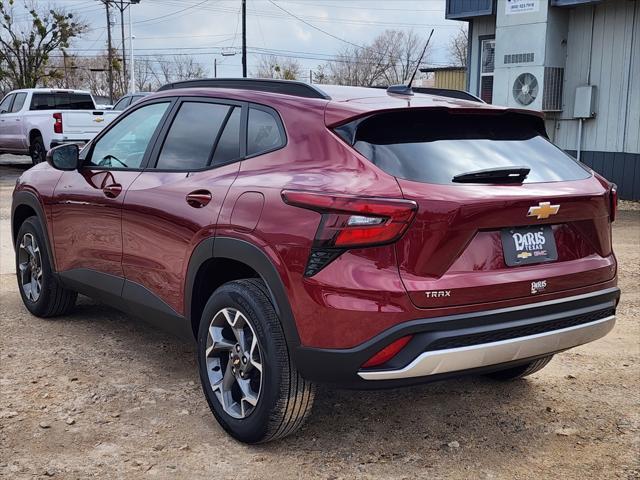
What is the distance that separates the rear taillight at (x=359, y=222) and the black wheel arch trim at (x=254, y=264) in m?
0.28

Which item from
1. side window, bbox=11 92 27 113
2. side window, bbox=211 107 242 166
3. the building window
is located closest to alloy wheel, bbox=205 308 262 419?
side window, bbox=211 107 242 166

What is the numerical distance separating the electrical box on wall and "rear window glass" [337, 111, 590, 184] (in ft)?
33.3

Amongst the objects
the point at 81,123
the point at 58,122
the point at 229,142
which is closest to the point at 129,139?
the point at 229,142

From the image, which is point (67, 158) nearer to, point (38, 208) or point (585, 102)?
point (38, 208)

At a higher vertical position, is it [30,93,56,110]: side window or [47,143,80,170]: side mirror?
[30,93,56,110]: side window

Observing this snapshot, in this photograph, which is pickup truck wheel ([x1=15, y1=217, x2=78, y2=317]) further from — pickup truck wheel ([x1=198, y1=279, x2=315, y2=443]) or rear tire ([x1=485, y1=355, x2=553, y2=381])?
rear tire ([x1=485, y1=355, x2=553, y2=381])

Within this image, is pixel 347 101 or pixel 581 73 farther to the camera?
pixel 581 73

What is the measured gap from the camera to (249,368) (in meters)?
3.45

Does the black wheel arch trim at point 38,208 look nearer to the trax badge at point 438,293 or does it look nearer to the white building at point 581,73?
the trax badge at point 438,293

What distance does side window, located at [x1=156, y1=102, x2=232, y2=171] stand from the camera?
12.8ft

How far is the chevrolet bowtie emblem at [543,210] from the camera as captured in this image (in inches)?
125

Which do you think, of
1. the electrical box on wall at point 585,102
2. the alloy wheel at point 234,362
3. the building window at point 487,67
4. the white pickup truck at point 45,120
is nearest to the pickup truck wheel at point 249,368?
the alloy wheel at point 234,362

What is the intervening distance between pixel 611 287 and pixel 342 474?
1.59 meters

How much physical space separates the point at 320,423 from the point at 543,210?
61.3 inches
